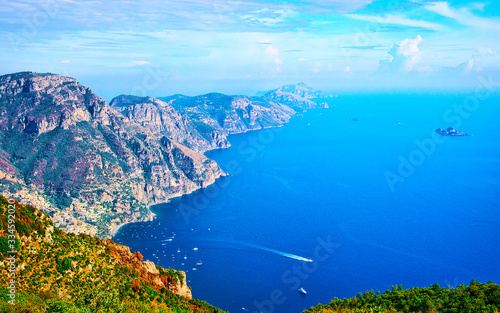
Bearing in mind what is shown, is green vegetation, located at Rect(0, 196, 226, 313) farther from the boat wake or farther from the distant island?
the distant island

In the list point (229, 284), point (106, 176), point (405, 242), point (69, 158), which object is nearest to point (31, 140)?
point (69, 158)

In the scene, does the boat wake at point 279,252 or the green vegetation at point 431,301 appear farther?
the boat wake at point 279,252

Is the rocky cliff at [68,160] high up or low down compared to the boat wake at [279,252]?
down

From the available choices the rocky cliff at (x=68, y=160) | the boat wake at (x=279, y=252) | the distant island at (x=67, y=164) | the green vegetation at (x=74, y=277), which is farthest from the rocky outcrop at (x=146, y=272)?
the rocky cliff at (x=68, y=160)

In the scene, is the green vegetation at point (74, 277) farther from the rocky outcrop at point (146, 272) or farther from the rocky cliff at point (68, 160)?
the rocky cliff at point (68, 160)

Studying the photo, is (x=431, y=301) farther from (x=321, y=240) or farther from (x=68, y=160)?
(x=68, y=160)

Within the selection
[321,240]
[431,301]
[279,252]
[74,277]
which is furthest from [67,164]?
[431,301]

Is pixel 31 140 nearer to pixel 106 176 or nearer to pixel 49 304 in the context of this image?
pixel 106 176
